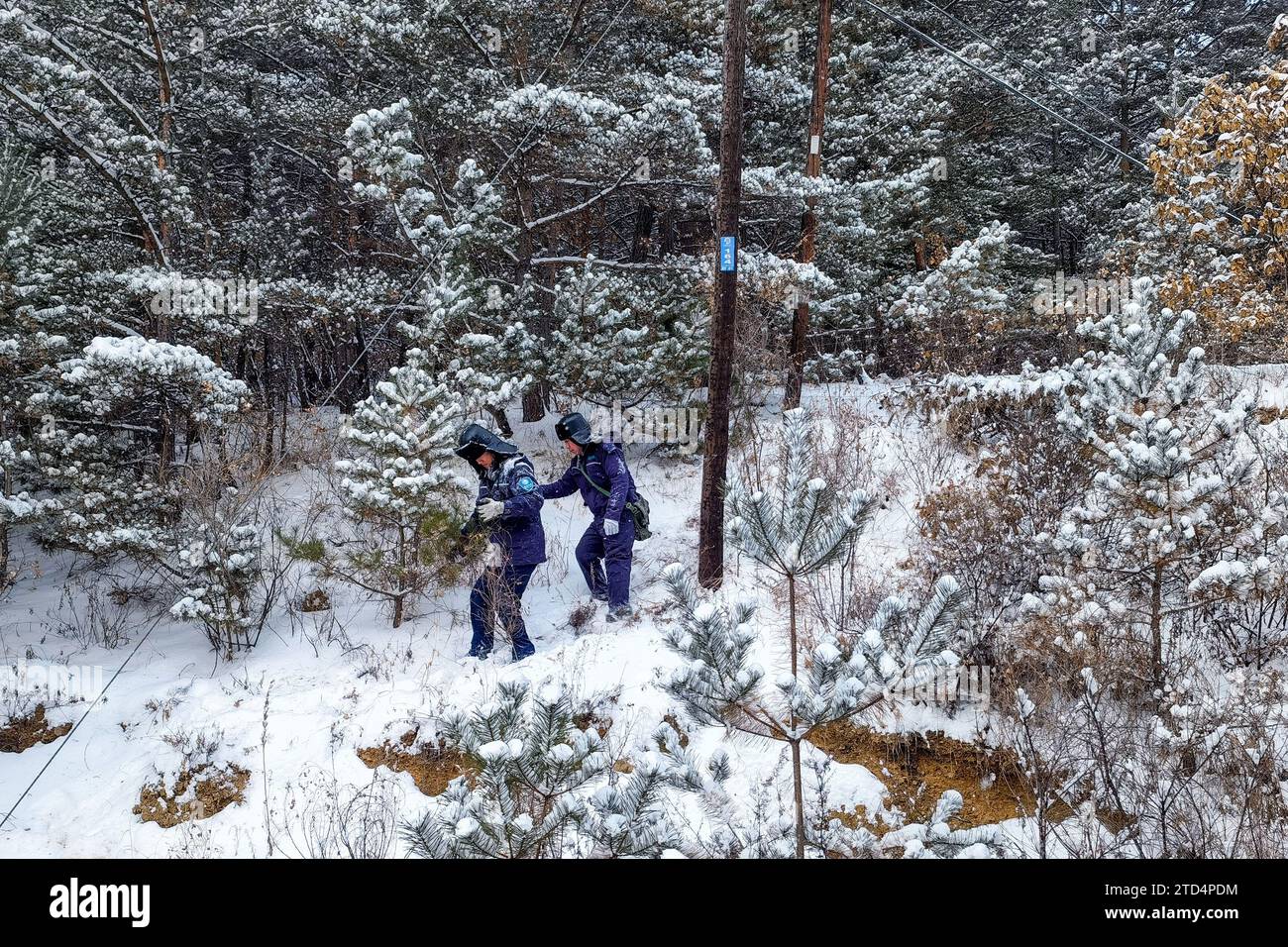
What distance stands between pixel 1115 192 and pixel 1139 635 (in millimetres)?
15102

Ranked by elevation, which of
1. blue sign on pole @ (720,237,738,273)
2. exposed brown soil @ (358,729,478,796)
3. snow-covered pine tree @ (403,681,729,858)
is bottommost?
exposed brown soil @ (358,729,478,796)

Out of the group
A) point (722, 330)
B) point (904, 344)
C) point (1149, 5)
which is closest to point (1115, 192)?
point (1149, 5)

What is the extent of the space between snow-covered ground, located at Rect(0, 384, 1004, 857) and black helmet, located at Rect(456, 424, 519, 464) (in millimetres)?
1694

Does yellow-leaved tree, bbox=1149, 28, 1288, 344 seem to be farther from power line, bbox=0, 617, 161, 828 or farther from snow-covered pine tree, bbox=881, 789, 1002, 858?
power line, bbox=0, 617, 161, 828

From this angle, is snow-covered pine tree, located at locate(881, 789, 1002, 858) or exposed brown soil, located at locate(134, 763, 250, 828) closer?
snow-covered pine tree, located at locate(881, 789, 1002, 858)

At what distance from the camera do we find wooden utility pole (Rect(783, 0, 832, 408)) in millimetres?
10602

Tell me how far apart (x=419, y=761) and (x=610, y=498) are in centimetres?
254

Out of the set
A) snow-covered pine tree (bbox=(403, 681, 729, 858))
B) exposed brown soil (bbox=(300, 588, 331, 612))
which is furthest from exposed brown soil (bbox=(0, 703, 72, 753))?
snow-covered pine tree (bbox=(403, 681, 729, 858))

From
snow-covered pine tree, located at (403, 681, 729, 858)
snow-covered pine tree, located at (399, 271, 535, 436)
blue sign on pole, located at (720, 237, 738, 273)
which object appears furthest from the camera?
snow-covered pine tree, located at (399, 271, 535, 436)

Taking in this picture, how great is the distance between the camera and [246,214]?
13.6 meters

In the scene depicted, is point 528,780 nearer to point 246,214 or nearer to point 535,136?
point 535,136

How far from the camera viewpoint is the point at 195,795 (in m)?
5.24

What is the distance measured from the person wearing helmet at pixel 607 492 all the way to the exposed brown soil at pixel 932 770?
2.27 meters

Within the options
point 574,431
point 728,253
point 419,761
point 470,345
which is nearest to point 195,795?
point 419,761
